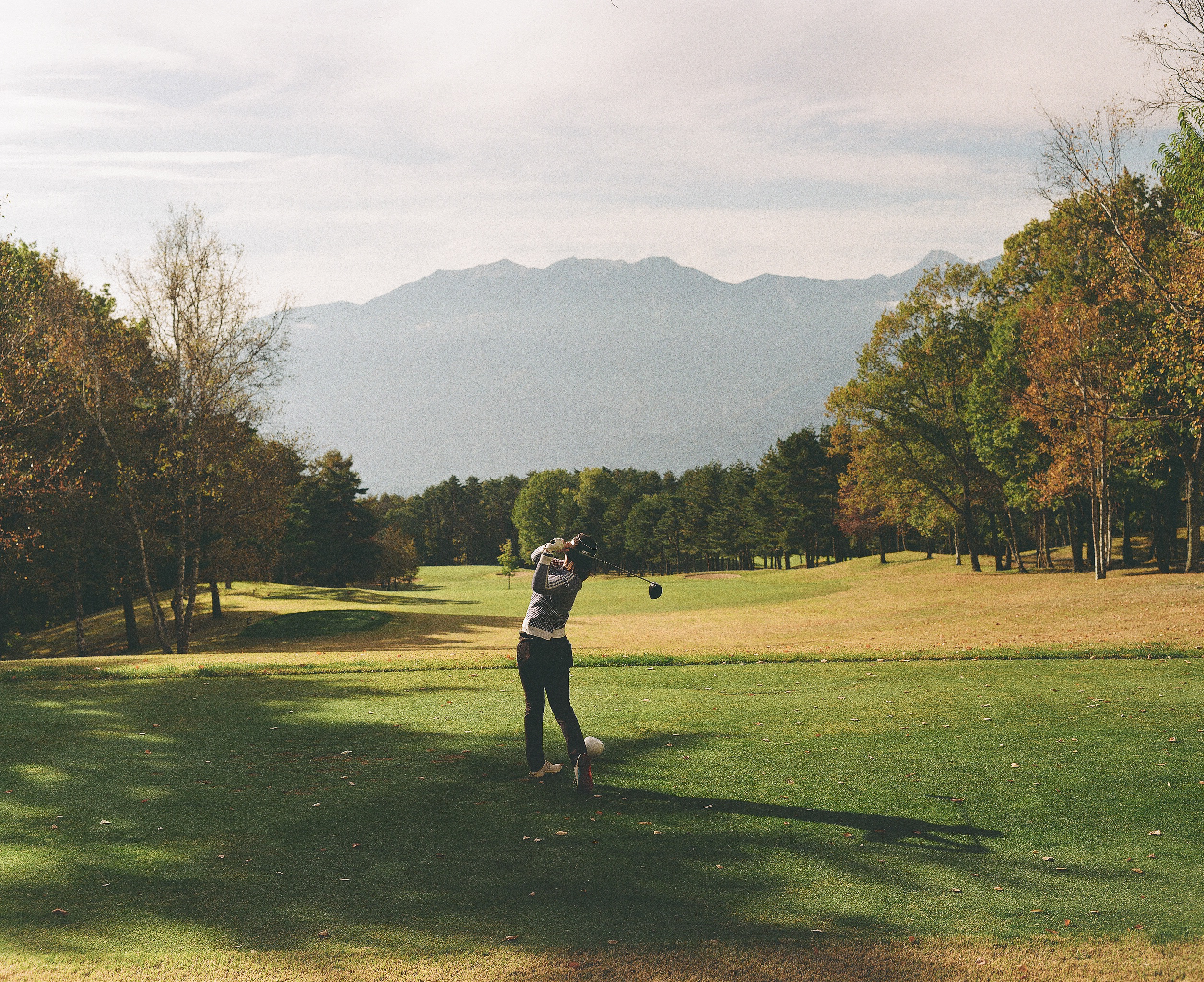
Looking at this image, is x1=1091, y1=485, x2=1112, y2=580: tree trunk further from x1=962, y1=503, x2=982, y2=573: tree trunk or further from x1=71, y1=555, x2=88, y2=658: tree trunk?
x1=71, y1=555, x2=88, y2=658: tree trunk

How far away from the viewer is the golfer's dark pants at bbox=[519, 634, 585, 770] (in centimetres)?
873

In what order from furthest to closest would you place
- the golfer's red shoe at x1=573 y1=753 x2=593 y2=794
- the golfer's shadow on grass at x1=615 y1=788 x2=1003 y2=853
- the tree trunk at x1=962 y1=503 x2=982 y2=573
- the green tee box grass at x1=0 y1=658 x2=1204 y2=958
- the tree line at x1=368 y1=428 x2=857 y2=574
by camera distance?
the tree line at x1=368 y1=428 x2=857 y2=574 → the tree trunk at x1=962 y1=503 x2=982 y2=573 → the golfer's red shoe at x1=573 y1=753 x2=593 y2=794 → the golfer's shadow on grass at x1=615 y1=788 x2=1003 y2=853 → the green tee box grass at x1=0 y1=658 x2=1204 y2=958

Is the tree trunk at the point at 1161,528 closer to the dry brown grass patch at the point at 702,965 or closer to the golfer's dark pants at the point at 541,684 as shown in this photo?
the golfer's dark pants at the point at 541,684

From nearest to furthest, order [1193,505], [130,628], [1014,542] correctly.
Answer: [1193,505] → [130,628] → [1014,542]

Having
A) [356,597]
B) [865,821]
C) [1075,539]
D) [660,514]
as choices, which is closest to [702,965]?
[865,821]

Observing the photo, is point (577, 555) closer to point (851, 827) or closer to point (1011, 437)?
point (851, 827)

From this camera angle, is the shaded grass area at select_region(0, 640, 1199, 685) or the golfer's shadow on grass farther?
the shaded grass area at select_region(0, 640, 1199, 685)

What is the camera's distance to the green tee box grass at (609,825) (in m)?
5.48

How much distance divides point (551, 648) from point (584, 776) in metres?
1.42

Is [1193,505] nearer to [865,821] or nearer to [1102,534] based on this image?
[1102,534]

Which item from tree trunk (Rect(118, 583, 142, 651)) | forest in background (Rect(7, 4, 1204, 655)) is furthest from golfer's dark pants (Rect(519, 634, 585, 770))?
tree trunk (Rect(118, 583, 142, 651))

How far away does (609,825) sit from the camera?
288 inches

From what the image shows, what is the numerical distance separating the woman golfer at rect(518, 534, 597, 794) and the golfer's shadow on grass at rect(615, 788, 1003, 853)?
1.00 metres

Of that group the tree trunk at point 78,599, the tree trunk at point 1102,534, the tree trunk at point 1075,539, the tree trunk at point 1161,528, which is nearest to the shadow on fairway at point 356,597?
the tree trunk at point 78,599
